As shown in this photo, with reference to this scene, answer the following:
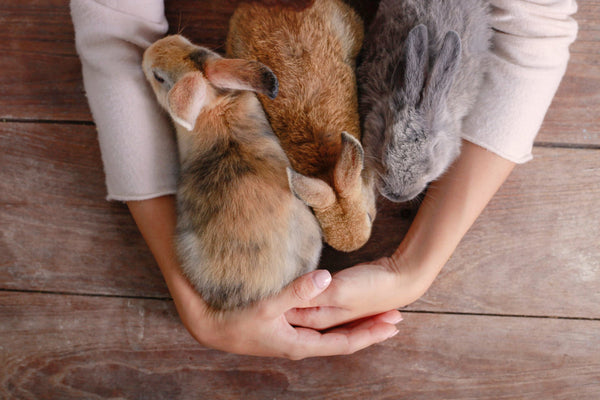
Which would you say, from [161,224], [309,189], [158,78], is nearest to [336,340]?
[309,189]

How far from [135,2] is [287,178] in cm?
56

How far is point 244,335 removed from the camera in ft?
3.33

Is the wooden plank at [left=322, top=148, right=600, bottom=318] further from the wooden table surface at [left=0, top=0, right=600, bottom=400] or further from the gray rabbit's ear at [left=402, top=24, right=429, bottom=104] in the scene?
the gray rabbit's ear at [left=402, top=24, right=429, bottom=104]

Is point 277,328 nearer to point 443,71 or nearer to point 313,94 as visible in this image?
point 313,94

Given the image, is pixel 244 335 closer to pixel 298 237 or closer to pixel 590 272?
pixel 298 237

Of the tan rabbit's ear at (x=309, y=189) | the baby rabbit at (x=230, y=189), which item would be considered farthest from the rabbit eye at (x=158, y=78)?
the tan rabbit's ear at (x=309, y=189)

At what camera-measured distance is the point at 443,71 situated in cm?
88

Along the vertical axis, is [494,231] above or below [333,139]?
below

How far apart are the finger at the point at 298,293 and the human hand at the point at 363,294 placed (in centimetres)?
7

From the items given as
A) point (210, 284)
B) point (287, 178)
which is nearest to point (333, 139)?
point (287, 178)

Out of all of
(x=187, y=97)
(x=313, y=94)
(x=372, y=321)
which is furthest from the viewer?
(x=372, y=321)

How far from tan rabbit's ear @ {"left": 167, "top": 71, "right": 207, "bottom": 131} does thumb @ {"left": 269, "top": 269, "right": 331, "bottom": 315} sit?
417 millimetres

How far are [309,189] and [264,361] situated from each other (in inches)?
22.1

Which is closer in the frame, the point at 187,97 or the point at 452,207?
the point at 187,97
